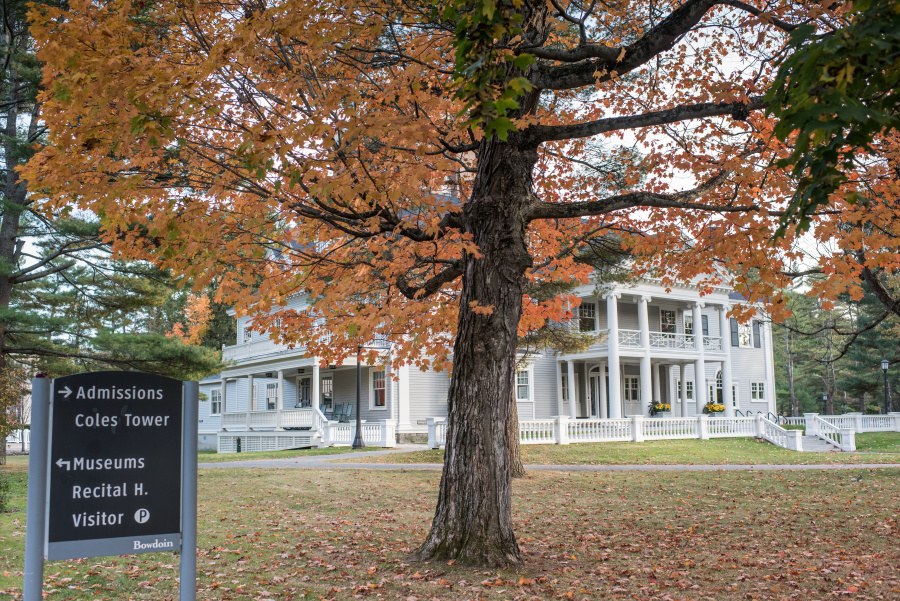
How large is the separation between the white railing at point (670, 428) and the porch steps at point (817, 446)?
3854mm

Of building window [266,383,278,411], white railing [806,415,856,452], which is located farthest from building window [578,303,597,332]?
building window [266,383,278,411]

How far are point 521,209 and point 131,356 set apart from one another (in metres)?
13.1

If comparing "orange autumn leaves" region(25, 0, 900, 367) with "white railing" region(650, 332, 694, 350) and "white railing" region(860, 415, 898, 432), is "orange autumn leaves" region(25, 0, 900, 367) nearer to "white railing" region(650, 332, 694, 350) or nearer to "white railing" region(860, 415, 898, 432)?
"white railing" region(650, 332, 694, 350)

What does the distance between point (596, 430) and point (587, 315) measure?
28.7 feet

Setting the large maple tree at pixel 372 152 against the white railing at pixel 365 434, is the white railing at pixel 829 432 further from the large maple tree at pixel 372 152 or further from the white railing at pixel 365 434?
the large maple tree at pixel 372 152

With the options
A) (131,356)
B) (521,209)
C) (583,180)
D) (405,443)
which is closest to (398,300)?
(521,209)

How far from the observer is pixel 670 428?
2761cm

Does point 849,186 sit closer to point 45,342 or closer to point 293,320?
point 293,320

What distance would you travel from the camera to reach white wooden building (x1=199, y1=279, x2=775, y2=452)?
29.5 metres

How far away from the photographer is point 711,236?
9219mm

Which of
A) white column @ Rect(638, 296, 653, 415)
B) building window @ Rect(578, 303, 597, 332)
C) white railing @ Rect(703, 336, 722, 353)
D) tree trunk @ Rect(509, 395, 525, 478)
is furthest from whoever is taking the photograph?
white railing @ Rect(703, 336, 722, 353)

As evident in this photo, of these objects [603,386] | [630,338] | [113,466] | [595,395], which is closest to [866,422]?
[630,338]

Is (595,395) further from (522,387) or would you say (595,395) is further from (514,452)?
(514,452)

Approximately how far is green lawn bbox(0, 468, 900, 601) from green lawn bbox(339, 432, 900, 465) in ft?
18.6
